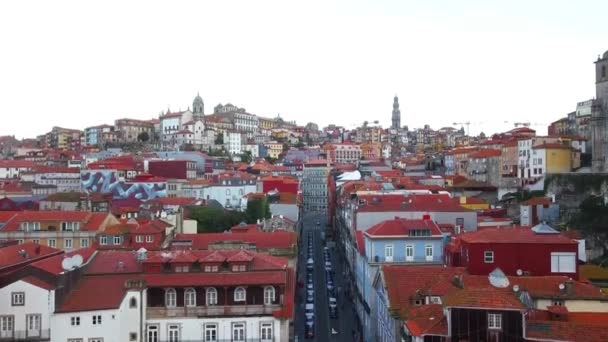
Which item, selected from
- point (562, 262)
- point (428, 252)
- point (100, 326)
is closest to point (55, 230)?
point (100, 326)

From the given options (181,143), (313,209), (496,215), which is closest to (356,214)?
(496,215)

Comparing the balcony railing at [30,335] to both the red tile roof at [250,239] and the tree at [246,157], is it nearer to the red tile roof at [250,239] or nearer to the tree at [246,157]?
the red tile roof at [250,239]

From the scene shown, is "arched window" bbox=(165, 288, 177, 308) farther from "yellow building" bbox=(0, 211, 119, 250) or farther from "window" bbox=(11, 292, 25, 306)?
"yellow building" bbox=(0, 211, 119, 250)

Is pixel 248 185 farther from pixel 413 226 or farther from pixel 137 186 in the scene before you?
pixel 413 226

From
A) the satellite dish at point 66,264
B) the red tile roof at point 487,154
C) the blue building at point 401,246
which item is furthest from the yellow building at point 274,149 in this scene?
the satellite dish at point 66,264

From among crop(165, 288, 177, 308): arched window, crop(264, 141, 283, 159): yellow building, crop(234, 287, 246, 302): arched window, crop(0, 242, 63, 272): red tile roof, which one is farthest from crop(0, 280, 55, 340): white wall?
crop(264, 141, 283, 159): yellow building

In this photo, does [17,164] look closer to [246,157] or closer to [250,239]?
[246,157]
